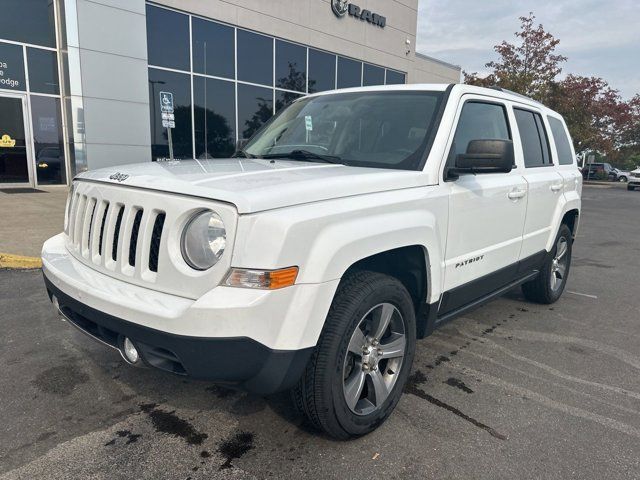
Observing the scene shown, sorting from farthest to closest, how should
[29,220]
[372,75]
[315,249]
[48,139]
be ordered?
[372,75], [48,139], [29,220], [315,249]

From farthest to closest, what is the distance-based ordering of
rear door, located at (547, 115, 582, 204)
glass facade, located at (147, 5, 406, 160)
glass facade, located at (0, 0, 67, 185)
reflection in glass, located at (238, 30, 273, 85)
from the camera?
reflection in glass, located at (238, 30, 273, 85) < glass facade, located at (147, 5, 406, 160) < glass facade, located at (0, 0, 67, 185) < rear door, located at (547, 115, 582, 204)

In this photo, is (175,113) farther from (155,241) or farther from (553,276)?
(155,241)

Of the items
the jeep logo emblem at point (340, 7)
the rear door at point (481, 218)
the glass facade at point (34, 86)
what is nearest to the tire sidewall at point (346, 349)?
the rear door at point (481, 218)

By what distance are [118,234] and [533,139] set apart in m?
3.53

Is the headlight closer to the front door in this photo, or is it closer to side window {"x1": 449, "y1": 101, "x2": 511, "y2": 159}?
side window {"x1": 449, "y1": 101, "x2": 511, "y2": 159}

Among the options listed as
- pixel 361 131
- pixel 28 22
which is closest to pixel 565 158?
pixel 361 131

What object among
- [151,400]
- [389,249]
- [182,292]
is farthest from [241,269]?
[151,400]

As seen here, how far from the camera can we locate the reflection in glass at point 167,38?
13492 millimetres

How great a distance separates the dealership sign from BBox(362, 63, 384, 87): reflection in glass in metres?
1.69

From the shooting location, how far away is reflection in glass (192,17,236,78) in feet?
47.2

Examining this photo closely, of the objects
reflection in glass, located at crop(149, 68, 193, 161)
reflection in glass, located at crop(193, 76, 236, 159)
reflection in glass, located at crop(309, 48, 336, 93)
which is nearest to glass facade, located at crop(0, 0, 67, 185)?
reflection in glass, located at crop(149, 68, 193, 161)

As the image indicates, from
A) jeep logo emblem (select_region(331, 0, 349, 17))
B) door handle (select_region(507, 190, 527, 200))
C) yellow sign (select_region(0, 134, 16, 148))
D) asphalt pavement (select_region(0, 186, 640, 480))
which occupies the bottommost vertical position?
asphalt pavement (select_region(0, 186, 640, 480))

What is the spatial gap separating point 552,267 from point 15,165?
43.3 ft

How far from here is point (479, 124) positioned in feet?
11.5
